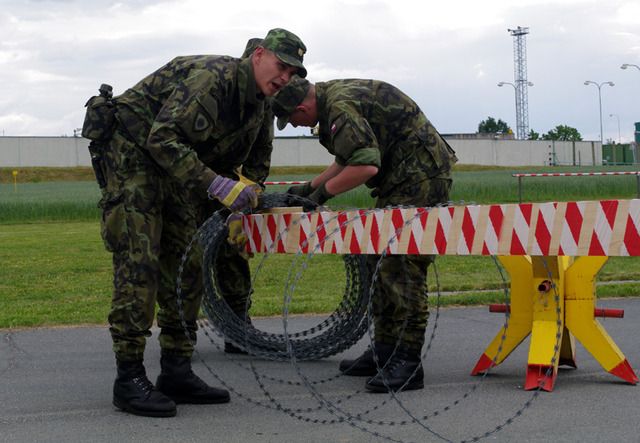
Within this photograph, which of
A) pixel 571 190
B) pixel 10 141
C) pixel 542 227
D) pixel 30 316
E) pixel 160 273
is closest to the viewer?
pixel 542 227

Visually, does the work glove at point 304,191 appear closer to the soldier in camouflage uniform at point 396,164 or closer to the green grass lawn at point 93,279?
the soldier in camouflage uniform at point 396,164

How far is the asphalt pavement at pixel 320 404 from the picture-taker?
520 centimetres

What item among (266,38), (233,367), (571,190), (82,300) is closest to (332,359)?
(233,367)

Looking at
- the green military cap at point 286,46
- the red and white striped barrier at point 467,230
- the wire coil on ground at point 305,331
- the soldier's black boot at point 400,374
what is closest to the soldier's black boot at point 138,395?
the wire coil on ground at point 305,331

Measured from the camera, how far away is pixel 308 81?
6391mm

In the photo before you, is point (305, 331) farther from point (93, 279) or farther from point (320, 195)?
point (93, 279)

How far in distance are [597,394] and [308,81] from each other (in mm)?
2543

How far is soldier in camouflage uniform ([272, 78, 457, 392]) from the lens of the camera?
20.8ft

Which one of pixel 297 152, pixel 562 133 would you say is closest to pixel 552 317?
pixel 297 152

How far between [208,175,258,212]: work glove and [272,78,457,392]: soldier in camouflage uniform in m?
0.81

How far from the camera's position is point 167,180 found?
5867 mm

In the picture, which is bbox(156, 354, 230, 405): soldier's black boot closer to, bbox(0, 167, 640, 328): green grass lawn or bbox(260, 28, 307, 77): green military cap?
bbox(0, 167, 640, 328): green grass lawn

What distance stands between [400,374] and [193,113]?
2066 millimetres

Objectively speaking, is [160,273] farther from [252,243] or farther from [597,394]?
[597,394]
